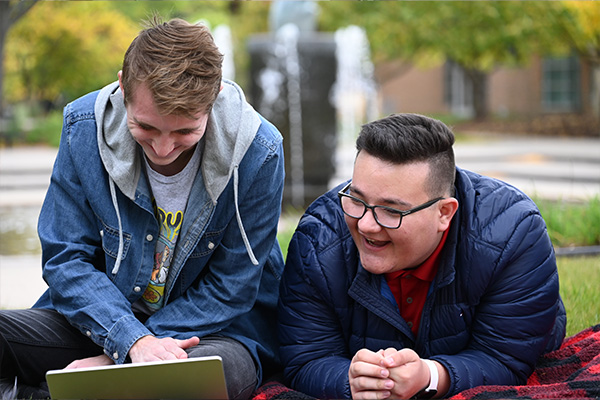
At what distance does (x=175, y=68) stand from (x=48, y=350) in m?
1.24

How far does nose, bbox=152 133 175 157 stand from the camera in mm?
2477

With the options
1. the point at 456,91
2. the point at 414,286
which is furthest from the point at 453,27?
the point at 414,286

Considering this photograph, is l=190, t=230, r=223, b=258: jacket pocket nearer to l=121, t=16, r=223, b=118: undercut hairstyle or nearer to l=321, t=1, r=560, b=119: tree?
l=121, t=16, r=223, b=118: undercut hairstyle

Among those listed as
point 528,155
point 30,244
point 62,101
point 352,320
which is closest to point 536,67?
point 528,155

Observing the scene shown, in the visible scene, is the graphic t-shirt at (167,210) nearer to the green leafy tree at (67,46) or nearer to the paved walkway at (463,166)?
the paved walkway at (463,166)

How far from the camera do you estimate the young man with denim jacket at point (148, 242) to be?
271 centimetres

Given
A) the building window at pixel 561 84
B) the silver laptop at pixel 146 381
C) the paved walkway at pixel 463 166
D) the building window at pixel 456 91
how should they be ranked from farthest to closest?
the building window at pixel 456 91
the building window at pixel 561 84
the paved walkway at pixel 463 166
the silver laptop at pixel 146 381

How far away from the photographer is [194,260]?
2883 mm

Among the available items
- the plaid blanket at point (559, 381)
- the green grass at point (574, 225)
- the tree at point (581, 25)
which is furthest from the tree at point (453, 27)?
the plaid blanket at point (559, 381)

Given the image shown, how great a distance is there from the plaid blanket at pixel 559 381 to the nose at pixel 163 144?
3.33ft

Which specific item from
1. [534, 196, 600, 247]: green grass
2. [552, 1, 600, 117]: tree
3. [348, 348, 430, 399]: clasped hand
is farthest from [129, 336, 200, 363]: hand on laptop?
[552, 1, 600, 117]: tree

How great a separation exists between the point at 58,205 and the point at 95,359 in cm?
59

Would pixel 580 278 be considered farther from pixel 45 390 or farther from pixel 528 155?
pixel 528 155

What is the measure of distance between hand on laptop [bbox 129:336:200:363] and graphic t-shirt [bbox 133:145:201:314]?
0.30m
